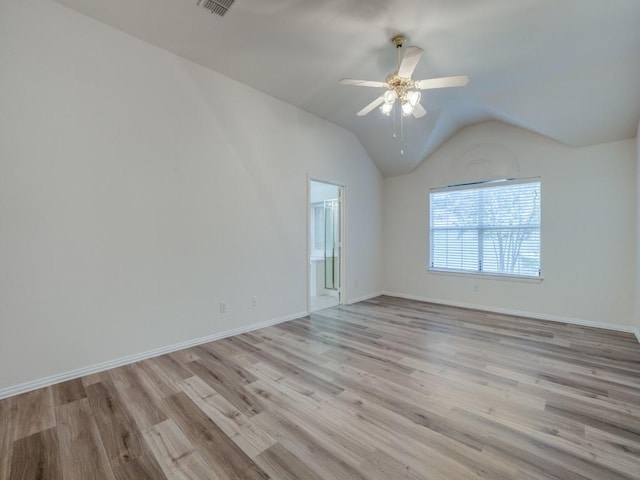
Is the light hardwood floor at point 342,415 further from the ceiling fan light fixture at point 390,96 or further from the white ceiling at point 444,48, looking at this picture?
the white ceiling at point 444,48

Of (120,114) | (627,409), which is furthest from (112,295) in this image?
(627,409)

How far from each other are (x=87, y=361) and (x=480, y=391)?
3.33 meters

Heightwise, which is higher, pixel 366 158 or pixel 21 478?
pixel 366 158

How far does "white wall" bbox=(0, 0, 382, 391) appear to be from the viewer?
230 centimetres

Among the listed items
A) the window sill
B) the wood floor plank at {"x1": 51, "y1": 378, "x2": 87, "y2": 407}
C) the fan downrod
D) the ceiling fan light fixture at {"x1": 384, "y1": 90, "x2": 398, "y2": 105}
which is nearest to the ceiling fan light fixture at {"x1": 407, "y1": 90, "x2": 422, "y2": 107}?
the ceiling fan light fixture at {"x1": 384, "y1": 90, "x2": 398, "y2": 105}

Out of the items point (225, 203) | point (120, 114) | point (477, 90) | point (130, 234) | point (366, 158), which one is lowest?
point (130, 234)

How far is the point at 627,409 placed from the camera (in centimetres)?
205

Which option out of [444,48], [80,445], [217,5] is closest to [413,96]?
[444,48]

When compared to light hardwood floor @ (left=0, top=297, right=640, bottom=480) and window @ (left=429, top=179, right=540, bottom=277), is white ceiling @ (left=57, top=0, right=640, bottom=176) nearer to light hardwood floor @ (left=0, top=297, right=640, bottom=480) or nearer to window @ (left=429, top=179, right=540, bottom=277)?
window @ (left=429, top=179, right=540, bottom=277)

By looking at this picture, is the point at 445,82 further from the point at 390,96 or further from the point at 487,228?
the point at 487,228

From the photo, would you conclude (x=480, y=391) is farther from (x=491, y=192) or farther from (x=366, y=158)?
(x=366, y=158)

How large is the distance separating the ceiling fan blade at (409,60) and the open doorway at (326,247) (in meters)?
2.58

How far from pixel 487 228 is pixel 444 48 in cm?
300

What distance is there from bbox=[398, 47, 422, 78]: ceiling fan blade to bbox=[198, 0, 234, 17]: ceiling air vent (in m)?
1.49
